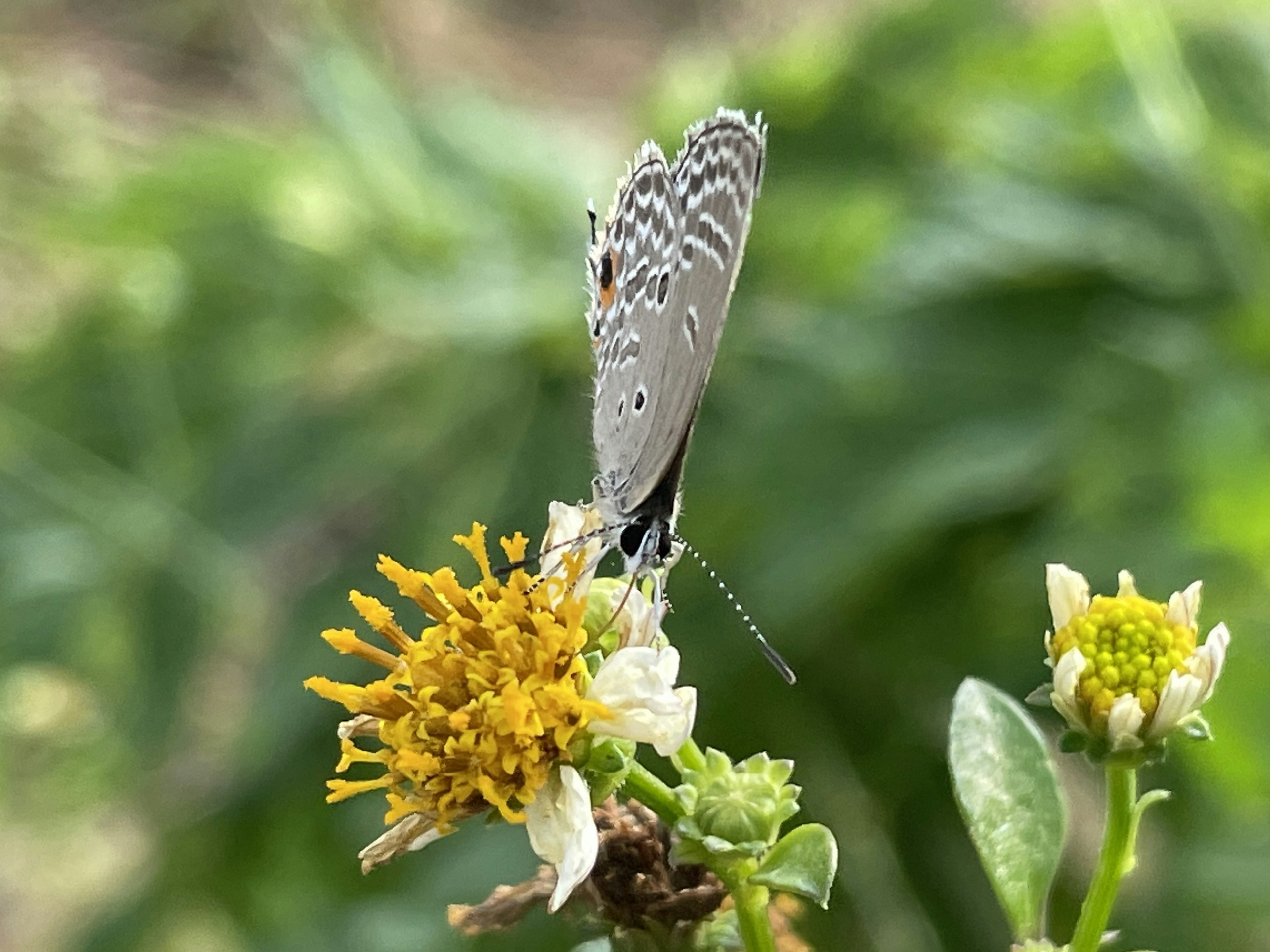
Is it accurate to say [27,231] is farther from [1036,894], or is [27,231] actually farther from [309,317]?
[1036,894]

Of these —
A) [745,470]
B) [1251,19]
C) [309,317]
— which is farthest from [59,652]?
[1251,19]

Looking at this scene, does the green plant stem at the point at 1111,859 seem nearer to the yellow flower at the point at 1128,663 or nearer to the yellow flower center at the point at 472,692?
the yellow flower at the point at 1128,663

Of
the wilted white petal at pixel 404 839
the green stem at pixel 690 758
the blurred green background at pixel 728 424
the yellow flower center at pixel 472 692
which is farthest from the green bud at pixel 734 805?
the blurred green background at pixel 728 424

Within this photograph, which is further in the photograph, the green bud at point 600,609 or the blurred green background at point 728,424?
the blurred green background at point 728,424

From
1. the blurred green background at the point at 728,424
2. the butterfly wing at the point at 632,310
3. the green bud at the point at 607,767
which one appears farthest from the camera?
the blurred green background at the point at 728,424

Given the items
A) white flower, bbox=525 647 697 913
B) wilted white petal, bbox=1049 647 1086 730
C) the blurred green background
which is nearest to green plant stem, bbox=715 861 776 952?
white flower, bbox=525 647 697 913

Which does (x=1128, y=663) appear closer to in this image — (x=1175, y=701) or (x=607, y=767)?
(x=1175, y=701)

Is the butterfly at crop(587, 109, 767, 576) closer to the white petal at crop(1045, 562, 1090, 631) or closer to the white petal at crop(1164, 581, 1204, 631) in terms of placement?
the white petal at crop(1045, 562, 1090, 631)

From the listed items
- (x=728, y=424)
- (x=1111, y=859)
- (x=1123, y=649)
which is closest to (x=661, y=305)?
(x=1123, y=649)
